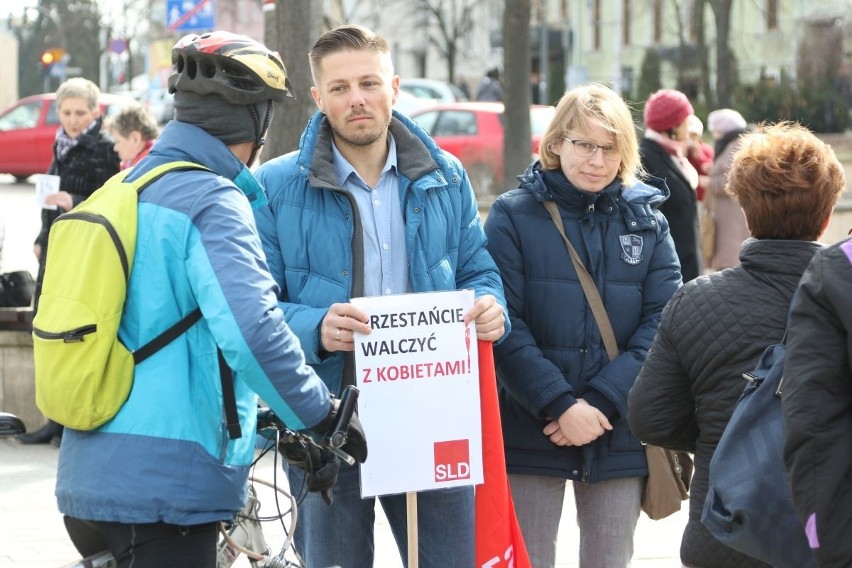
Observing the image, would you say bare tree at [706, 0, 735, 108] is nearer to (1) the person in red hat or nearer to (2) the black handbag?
(1) the person in red hat

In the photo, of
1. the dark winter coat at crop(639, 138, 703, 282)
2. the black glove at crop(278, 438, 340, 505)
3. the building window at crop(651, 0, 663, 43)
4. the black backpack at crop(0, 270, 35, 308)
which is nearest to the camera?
the black glove at crop(278, 438, 340, 505)

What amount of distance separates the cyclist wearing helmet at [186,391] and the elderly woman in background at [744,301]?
0.95 meters

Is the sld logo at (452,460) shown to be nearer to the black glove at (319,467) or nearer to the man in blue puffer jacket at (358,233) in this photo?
the man in blue puffer jacket at (358,233)

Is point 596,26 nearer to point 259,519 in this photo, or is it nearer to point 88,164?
point 88,164

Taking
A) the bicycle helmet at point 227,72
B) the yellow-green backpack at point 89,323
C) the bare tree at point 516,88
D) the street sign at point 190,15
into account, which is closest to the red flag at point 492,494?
the bicycle helmet at point 227,72

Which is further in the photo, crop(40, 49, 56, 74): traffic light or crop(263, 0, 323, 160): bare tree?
crop(40, 49, 56, 74): traffic light

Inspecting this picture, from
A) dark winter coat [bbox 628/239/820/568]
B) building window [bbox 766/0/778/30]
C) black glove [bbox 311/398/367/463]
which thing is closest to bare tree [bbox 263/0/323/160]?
dark winter coat [bbox 628/239/820/568]

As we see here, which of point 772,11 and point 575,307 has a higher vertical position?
point 772,11

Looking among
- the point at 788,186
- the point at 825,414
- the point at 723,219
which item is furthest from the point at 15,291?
the point at 825,414

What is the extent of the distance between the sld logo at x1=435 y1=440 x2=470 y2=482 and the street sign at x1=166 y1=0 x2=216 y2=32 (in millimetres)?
13151

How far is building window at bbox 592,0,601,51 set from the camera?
209 ft

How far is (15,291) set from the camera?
372 inches

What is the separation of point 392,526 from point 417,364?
544 mm

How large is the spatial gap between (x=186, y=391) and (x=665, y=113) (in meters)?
5.49
